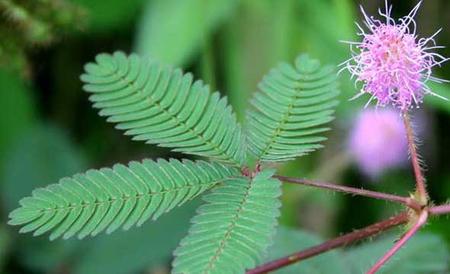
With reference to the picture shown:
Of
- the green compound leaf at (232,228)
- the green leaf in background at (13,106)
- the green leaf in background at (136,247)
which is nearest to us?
the green compound leaf at (232,228)

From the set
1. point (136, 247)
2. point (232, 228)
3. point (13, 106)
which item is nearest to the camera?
point (232, 228)

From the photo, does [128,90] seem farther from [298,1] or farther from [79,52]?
[79,52]

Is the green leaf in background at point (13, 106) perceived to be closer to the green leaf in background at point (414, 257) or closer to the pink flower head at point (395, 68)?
the green leaf in background at point (414, 257)

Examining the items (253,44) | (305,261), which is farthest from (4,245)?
(305,261)

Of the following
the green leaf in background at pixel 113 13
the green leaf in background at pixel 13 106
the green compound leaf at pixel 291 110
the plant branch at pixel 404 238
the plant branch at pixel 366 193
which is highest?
the green leaf in background at pixel 113 13

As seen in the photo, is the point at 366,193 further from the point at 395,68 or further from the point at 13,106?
the point at 13,106

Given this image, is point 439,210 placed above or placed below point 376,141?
below

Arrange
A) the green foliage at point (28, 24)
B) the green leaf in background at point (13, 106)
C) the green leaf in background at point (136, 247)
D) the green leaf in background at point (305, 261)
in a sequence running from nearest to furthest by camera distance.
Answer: the green leaf in background at point (305, 261)
the green foliage at point (28, 24)
the green leaf in background at point (136, 247)
the green leaf in background at point (13, 106)

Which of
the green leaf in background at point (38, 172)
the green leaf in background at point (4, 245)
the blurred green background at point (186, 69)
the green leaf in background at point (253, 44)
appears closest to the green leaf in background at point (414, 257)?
the blurred green background at point (186, 69)
